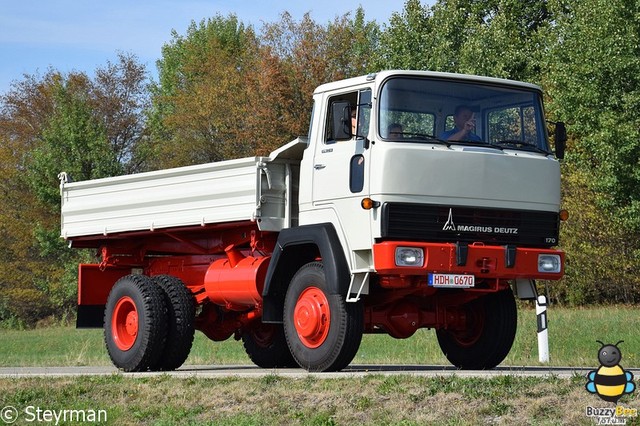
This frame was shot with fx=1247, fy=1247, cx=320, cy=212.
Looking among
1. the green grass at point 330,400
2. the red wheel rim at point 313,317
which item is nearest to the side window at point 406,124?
the red wheel rim at point 313,317

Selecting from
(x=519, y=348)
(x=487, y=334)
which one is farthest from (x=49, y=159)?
(x=487, y=334)

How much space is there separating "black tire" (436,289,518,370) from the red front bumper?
1192 mm

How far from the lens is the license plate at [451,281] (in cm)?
1313

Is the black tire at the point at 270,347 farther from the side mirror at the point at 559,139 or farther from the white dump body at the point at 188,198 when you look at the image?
the side mirror at the point at 559,139

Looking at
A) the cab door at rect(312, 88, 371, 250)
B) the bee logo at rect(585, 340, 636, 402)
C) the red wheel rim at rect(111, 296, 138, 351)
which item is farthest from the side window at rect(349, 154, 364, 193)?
the red wheel rim at rect(111, 296, 138, 351)

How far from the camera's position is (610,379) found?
10.2 metres

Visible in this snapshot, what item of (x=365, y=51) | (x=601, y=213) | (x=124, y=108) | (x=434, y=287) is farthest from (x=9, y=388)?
(x=124, y=108)

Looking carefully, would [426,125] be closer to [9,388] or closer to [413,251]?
[413,251]

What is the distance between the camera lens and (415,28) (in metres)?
50.9

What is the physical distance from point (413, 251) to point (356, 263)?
0.72 meters

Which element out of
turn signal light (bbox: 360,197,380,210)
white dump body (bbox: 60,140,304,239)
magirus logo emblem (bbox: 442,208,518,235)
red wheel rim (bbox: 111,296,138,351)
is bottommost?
red wheel rim (bbox: 111,296,138,351)

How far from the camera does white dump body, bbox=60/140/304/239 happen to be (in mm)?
14906

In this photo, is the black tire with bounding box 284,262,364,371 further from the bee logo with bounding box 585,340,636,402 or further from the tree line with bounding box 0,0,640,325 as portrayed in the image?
the tree line with bounding box 0,0,640,325

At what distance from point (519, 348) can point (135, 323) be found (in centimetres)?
968
